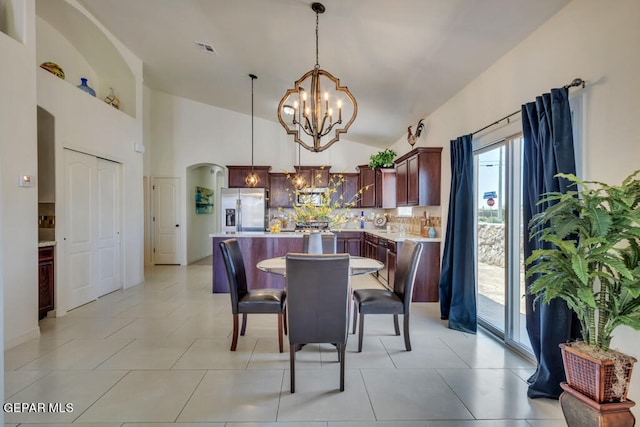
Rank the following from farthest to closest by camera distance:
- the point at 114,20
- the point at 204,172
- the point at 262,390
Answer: the point at 204,172, the point at 114,20, the point at 262,390

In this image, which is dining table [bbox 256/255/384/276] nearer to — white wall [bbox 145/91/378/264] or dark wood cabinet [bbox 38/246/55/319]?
dark wood cabinet [bbox 38/246/55/319]

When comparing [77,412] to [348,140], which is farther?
[348,140]

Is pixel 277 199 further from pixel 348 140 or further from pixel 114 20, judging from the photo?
pixel 114 20

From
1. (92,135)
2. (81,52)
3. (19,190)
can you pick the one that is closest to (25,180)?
(19,190)

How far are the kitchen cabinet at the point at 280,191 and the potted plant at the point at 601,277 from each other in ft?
20.2

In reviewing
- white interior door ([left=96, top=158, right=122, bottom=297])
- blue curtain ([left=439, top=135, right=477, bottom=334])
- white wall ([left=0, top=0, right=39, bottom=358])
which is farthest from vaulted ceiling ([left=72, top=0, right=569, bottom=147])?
white interior door ([left=96, top=158, right=122, bottom=297])

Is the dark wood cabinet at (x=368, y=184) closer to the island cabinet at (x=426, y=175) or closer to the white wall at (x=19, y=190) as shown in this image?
the island cabinet at (x=426, y=175)

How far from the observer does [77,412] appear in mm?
2055

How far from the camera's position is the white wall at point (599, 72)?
1815mm

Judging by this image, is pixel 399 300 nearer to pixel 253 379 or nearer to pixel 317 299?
pixel 317 299

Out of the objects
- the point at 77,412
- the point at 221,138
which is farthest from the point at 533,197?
the point at 221,138

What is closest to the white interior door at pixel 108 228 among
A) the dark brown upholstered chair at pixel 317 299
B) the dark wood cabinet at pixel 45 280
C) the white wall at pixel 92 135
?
the white wall at pixel 92 135

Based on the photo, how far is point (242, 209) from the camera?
6.96 metres

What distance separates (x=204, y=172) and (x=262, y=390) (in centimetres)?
756
